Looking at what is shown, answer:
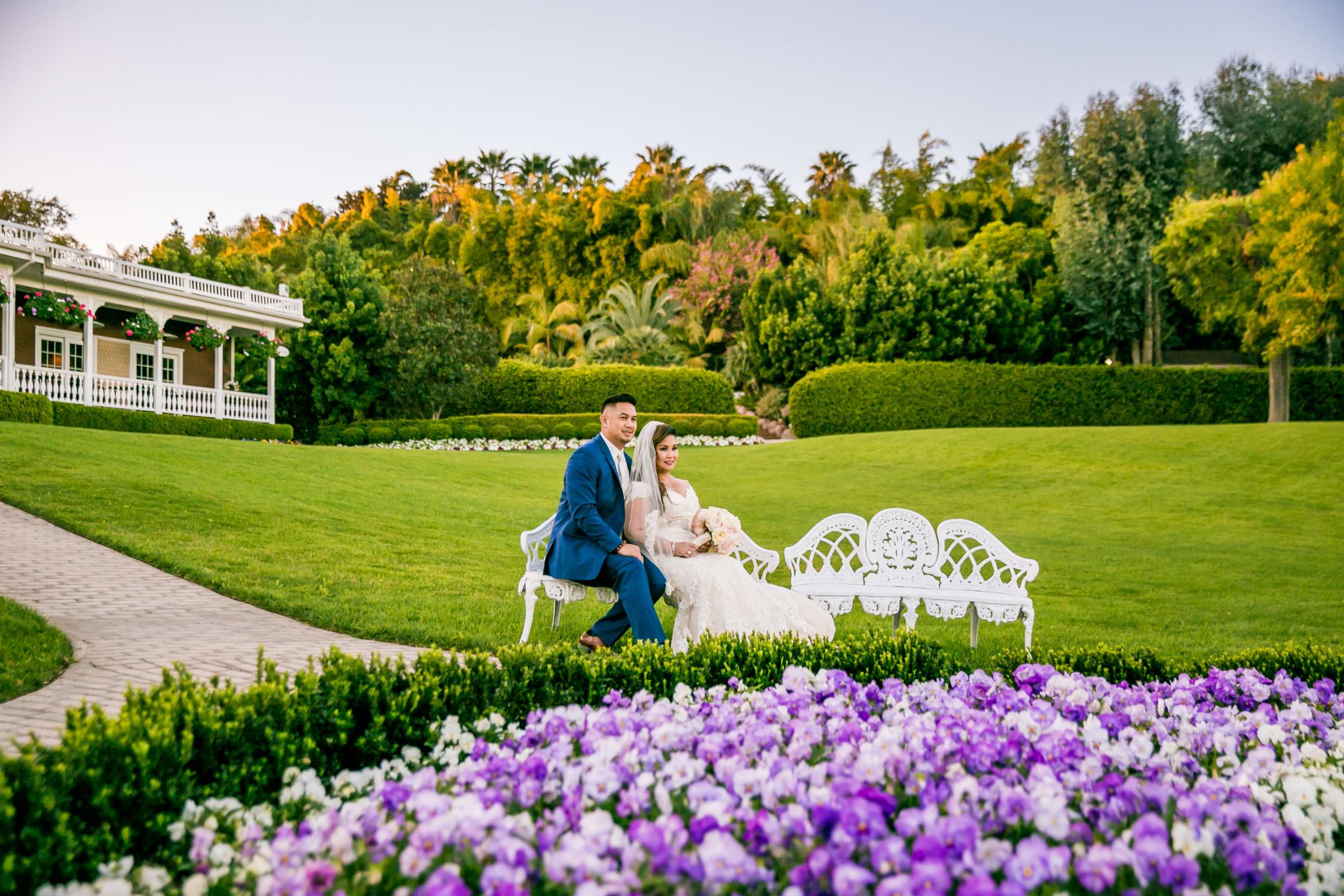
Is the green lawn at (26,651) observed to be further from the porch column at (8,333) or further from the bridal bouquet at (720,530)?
the porch column at (8,333)

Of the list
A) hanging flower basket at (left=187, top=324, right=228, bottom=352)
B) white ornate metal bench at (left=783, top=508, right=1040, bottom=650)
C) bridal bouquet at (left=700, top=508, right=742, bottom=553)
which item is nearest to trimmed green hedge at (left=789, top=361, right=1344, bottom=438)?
hanging flower basket at (left=187, top=324, right=228, bottom=352)

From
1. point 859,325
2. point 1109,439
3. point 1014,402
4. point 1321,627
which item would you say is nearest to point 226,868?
point 1321,627

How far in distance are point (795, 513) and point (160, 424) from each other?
1594cm

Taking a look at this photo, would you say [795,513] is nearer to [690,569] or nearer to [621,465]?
[621,465]

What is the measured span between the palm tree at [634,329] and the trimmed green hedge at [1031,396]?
27.6 ft

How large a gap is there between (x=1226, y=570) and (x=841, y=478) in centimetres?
854

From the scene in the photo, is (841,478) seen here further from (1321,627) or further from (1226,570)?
(1321,627)

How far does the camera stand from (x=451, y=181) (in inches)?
2308

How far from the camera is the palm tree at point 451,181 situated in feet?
186

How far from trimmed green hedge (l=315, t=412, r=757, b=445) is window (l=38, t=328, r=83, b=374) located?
263 inches

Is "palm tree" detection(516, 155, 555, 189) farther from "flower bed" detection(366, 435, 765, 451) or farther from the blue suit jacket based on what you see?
the blue suit jacket

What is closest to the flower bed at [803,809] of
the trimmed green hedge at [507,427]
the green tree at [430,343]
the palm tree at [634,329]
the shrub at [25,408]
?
the shrub at [25,408]

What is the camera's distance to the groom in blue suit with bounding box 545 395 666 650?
5.98m

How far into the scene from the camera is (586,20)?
25.8m
